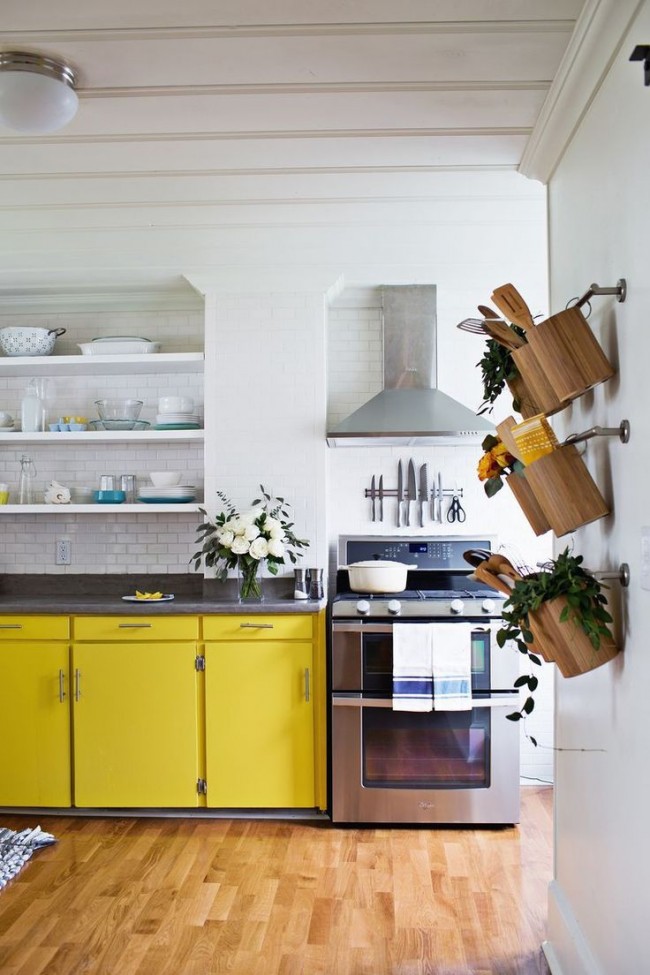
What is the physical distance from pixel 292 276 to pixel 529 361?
2322mm

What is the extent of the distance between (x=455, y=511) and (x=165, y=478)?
5.02 ft

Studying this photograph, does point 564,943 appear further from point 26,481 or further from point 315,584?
point 26,481

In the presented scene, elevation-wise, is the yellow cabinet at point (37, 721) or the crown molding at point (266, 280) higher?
the crown molding at point (266, 280)

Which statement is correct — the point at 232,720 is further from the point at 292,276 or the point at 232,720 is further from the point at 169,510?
the point at 292,276

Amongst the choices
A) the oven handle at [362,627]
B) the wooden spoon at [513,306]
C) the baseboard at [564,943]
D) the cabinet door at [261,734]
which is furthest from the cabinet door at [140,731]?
the wooden spoon at [513,306]

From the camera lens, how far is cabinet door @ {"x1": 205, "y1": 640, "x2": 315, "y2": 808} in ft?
12.1

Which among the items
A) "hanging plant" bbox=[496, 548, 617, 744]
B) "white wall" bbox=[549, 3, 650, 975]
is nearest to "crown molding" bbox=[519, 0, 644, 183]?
"white wall" bbox=[549, 3, 650, 975]

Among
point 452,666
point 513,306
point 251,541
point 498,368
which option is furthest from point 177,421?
point 513,306

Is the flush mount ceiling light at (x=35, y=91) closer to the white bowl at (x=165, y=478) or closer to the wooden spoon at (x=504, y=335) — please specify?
the wooden spoon at (x=504, y=335)

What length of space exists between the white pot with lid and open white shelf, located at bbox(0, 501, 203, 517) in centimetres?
88

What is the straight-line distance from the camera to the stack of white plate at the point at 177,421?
4152 millimetres

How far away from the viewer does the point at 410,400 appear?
405 cm

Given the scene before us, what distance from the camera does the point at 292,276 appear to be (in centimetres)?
407

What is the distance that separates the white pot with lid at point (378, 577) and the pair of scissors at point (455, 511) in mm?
484
